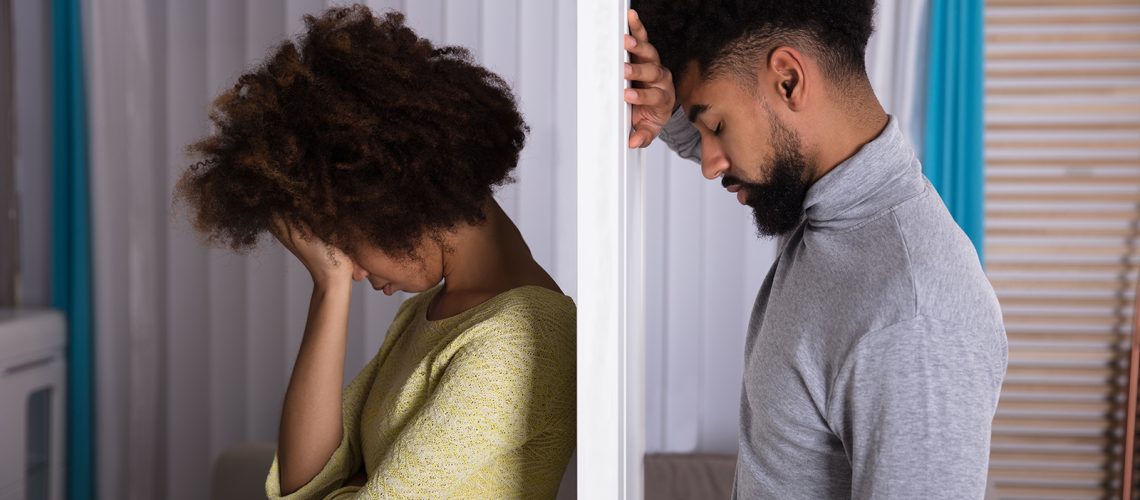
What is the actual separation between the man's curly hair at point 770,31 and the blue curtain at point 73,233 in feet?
7.03

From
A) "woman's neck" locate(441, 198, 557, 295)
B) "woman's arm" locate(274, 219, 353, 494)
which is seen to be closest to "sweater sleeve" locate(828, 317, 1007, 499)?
"woman's neck" locate(441, 198, 557, 295)

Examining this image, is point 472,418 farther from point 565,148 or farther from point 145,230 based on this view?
point 145,230

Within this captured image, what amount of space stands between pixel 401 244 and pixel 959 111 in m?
1.68

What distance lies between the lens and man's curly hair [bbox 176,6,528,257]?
1.08 meters

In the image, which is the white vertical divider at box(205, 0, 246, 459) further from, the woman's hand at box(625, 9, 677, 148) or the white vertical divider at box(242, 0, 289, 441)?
the woman's hand at box(625, 9, 677, 148)

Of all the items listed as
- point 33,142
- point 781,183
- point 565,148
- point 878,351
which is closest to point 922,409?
point 878,351

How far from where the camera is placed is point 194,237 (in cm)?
270

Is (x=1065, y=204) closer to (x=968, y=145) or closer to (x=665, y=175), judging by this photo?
(x=968, y=145)

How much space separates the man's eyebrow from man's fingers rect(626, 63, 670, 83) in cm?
5

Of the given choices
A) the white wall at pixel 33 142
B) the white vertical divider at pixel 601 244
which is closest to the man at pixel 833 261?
the white vertical divider at pixel 601 244

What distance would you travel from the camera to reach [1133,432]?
98.0 inches

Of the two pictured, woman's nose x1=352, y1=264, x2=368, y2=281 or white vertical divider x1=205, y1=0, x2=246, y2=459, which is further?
white vertical divider x1=205, y1=0, x2=246, y2=459

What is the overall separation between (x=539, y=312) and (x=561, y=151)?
1.47m

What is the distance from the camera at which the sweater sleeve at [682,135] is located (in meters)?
1.32
